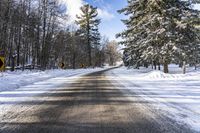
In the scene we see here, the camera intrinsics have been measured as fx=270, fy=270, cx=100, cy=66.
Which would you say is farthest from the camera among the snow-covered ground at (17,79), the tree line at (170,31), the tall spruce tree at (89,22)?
the tall spruce tree at (89,22)

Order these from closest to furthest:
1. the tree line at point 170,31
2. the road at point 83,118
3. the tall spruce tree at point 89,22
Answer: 1. the road at point 83,118
2. the tree line at point 170,31
3. the tall spruce tree at point 89,22

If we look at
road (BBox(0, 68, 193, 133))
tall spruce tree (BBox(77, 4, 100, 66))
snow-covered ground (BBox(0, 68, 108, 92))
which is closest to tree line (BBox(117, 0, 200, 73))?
snow-covered ground (BBox(0, 68, 108, 92))

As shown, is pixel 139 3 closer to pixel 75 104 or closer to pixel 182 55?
pixel 182 55

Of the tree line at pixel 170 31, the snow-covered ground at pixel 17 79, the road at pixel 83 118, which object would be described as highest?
the tree line at pixel 170 31

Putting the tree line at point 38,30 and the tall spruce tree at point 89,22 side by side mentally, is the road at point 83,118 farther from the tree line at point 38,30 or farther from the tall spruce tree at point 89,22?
the tall spruce tree at point 89,22

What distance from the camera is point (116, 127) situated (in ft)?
19.6

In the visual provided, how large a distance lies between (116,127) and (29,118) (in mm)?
2313

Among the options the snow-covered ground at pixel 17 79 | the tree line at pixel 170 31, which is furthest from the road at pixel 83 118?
the tree line at pixel 170 31

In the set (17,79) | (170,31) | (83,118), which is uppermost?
(170,31)

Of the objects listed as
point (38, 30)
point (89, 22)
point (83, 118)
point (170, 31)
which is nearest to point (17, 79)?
point (83, 118)

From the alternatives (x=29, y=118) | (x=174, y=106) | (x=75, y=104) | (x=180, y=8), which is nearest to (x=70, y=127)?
(x=29, y=118)

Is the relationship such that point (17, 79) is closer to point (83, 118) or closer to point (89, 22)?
point (83, 118)

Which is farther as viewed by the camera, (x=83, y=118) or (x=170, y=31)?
(x=170, y=31)

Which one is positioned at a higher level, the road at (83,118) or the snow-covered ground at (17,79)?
the snow-covered ground at (17,79)
